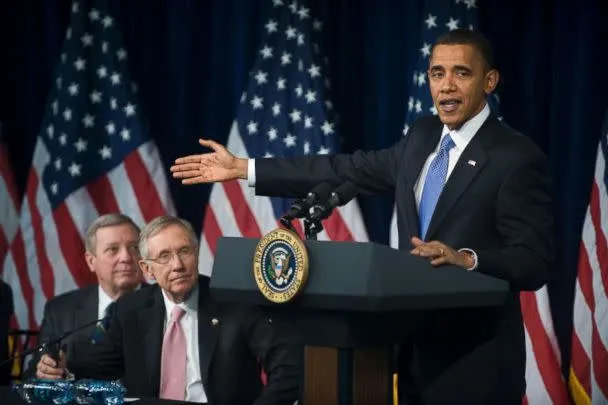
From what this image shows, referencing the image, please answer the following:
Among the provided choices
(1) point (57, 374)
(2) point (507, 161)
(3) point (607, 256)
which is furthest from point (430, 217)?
(3) point (607, 256)

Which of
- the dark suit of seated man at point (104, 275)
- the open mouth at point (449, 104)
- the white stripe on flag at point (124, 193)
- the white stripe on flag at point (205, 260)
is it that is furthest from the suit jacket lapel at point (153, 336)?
the white stripe on flag at point (124, 193)

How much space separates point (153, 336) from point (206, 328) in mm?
171

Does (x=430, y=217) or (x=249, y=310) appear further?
(x=249, y=310)

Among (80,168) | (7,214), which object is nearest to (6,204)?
(7,214)

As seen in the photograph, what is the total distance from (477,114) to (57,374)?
1552 mm

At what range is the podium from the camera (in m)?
2.13

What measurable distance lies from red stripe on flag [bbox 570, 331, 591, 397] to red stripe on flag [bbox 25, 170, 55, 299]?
8.34ft

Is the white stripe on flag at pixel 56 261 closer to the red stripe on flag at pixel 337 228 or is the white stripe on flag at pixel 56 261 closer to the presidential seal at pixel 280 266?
the red stripe on flag at pixel 337 228

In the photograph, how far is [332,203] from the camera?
7.65 feet

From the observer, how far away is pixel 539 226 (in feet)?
8.11

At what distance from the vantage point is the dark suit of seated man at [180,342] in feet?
11.3

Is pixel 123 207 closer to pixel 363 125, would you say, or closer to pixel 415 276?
pixel 363 125

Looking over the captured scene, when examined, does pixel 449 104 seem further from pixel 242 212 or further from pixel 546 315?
pixel 242 212

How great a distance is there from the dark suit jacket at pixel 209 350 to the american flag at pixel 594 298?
186 centimetres
